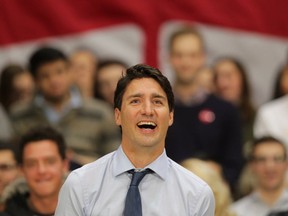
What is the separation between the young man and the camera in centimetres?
415

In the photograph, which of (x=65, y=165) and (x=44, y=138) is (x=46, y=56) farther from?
(x=65, y=165)

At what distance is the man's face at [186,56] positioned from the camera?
6.75 metres

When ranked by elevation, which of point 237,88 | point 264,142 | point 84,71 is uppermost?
point 84,71

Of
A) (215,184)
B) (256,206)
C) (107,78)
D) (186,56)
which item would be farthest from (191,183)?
(107,78)

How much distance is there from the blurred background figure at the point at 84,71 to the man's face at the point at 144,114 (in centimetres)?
333

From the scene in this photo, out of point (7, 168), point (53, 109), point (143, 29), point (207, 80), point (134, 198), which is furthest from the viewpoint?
point (143, 29)

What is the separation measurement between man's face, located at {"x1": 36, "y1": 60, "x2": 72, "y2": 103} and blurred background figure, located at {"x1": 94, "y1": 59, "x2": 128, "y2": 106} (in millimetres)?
615

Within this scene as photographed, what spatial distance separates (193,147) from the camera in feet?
21.7

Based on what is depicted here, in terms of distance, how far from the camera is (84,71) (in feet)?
25.1

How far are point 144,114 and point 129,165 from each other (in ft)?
0.73

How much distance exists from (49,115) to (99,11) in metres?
1.61

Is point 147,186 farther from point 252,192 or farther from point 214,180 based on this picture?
point 252,192

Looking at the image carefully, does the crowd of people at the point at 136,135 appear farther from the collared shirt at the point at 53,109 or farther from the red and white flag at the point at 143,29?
the red and white flag at the point at 143,29

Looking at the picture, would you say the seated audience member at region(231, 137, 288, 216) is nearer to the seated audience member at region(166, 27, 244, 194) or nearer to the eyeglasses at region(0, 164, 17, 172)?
the seated audience member at region(166, 27, 244, 194)
